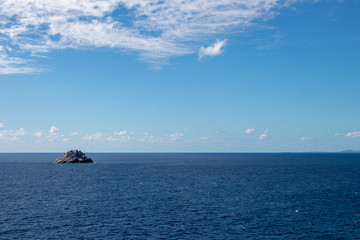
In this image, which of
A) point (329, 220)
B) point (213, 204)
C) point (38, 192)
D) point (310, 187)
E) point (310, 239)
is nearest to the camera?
point (310, 239)

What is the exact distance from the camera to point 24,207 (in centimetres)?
6438

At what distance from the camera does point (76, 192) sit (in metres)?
86.9

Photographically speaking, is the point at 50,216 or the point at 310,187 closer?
the point at 50,216

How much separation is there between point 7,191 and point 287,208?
256 feet

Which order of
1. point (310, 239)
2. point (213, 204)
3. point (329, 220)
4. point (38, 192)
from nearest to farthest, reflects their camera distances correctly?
point (310, 239)
point (329, 220)
point (213, 204)
point (38, 192)

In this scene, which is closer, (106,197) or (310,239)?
(310,239)

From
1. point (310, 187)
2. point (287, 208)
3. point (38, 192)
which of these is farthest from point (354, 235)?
point (38, 192)

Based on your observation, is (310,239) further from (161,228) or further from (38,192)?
(38,192)

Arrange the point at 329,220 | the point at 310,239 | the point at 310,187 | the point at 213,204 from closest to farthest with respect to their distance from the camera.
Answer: the point at 310,239 < the point at 329,220 < the point at 213,204 < the point at 310,187

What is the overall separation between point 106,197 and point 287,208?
147 feet

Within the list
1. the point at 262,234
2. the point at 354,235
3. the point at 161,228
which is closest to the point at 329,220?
the point at 354,235

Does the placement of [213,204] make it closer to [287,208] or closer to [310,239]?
[287,208]

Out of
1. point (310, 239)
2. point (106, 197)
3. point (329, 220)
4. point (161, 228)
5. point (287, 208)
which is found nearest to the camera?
point (310, 239)

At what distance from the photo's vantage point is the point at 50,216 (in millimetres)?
56625
